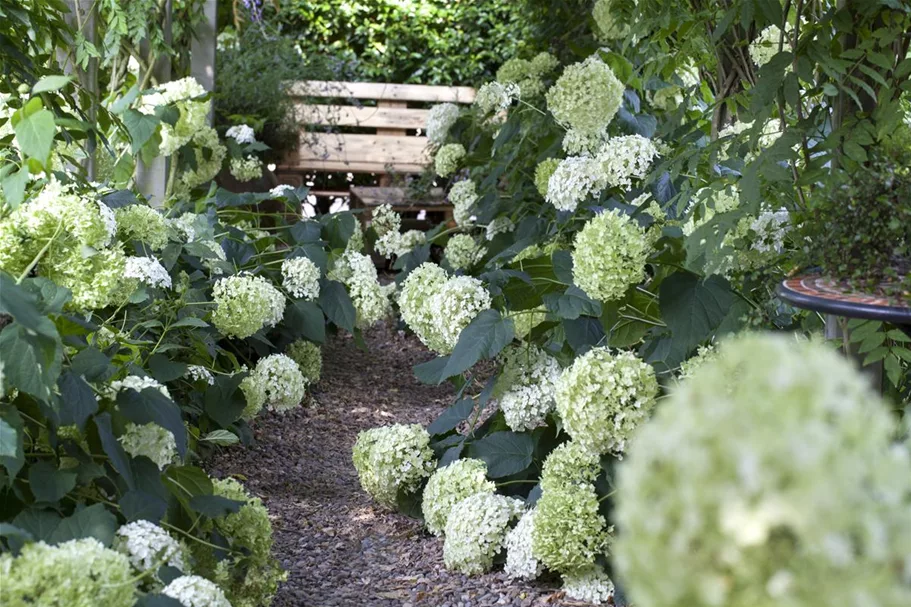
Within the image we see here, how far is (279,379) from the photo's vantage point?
2963mm

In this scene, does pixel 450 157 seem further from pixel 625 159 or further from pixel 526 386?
pixel 526 386

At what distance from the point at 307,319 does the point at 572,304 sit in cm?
140

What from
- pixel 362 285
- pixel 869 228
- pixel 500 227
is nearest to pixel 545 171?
pixel 500 227

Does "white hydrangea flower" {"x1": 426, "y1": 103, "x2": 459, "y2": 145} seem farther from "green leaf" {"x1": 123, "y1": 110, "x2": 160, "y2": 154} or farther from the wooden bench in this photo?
the wooden bench

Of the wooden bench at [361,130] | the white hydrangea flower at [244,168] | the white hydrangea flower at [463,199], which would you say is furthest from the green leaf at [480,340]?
the wooden bench at [361,130]

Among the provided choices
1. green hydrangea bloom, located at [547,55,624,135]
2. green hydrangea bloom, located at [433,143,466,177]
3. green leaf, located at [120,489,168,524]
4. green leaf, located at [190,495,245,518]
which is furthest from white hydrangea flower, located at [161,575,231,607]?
green hydrangea bloom, located at [433,143,466,177]

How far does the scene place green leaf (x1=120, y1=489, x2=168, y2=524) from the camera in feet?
5.40

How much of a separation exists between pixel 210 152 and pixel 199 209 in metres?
0.66

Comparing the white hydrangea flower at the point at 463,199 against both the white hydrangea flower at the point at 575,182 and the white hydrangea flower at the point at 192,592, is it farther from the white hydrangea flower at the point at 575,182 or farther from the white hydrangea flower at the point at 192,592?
the white hydrangea flower at the point at 192,592

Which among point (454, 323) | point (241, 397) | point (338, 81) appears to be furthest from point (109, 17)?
point (338, 81)

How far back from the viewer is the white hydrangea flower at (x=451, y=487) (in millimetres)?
2412

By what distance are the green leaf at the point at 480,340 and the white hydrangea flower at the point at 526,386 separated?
141mm

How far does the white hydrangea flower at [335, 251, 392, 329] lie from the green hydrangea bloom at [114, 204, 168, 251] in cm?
107

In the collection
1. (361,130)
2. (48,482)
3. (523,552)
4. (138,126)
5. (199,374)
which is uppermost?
(138,126)
